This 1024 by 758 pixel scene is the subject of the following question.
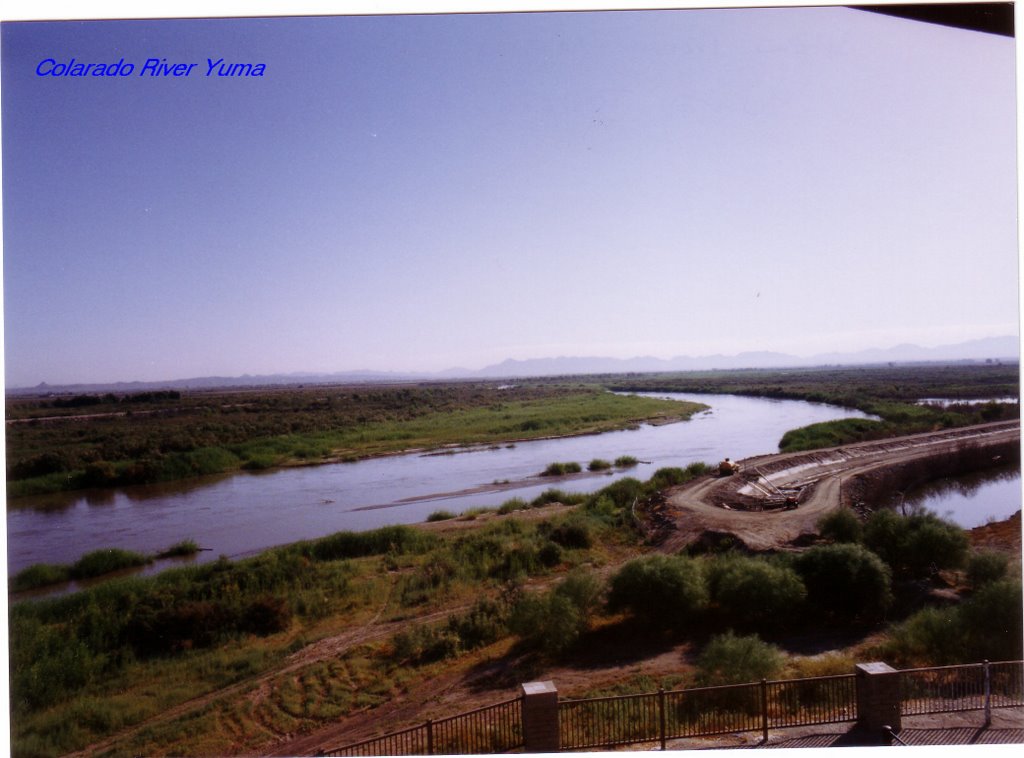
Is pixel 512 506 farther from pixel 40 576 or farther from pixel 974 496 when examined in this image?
pixel 974 496

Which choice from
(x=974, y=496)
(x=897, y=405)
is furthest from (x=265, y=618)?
(x=897, y=405)

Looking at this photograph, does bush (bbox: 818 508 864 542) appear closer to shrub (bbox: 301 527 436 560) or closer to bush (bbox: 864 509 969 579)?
bush (bbox: 864 509 969 579)

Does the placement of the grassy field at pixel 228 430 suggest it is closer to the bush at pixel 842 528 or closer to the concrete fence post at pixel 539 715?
the concrete fence post at pixel 539 715

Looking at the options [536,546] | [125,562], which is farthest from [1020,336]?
[125,562]

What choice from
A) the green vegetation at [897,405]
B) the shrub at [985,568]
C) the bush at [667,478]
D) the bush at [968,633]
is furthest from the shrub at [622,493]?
the green vegetation at [897,405]

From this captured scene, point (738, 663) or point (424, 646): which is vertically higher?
point (738, 663)

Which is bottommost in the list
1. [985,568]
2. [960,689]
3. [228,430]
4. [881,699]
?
[960,689]
